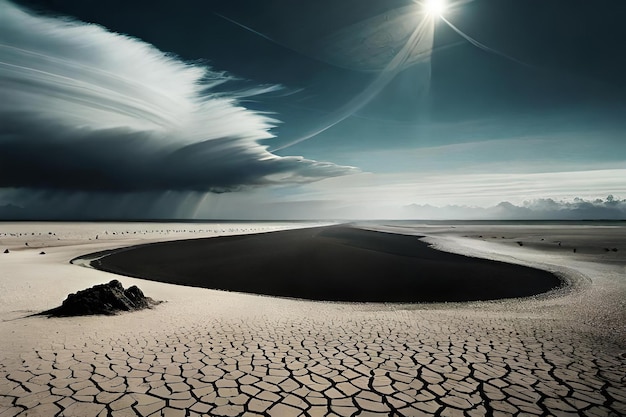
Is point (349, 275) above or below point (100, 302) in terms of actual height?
below

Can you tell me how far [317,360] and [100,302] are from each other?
616 cm

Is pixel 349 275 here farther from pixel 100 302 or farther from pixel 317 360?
pixel 100 302

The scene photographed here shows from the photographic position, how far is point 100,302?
8.26 meters

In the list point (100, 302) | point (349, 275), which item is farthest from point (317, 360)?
point (349, 275)

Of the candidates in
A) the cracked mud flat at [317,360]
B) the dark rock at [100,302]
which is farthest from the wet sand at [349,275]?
the dark rock at [100,302]

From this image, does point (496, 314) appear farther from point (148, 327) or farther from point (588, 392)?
point (148, 327)

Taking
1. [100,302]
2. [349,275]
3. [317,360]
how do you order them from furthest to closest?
1. [349,275]
2. [100,302]
3. [317,360]

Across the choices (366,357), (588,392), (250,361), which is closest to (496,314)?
(588,392)

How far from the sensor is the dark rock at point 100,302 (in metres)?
7.99

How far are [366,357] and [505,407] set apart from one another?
221cm

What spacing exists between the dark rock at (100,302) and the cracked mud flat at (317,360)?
459 millimetres

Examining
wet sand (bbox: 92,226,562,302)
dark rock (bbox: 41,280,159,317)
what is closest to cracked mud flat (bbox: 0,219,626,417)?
dark rock (bbox: 41,280,159,317)

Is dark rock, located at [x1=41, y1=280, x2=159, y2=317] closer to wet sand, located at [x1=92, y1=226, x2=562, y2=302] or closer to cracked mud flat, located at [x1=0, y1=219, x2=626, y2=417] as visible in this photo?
cracked mud flat, located at [x1=0, y1=219, x2=626, y2=417]

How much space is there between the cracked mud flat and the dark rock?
1.51 ft
